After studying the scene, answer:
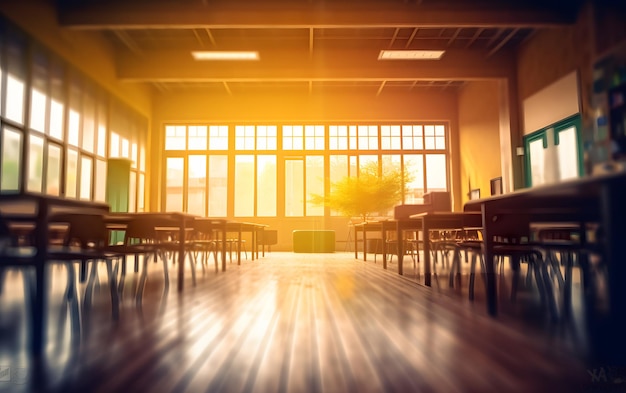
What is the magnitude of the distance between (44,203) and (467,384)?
2093 mm

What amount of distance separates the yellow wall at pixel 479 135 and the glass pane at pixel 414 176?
3.97 ft

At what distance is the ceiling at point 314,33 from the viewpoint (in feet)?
23.5

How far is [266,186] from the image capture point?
12.7 m

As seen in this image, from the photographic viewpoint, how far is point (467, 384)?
141 cm

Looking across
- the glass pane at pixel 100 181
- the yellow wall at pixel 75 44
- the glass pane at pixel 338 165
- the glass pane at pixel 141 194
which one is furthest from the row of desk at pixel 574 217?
the glass pane at pixel 141 194

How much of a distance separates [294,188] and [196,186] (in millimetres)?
3074

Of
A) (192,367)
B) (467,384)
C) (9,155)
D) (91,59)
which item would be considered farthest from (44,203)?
(91,59)

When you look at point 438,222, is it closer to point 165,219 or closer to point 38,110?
point 165,219

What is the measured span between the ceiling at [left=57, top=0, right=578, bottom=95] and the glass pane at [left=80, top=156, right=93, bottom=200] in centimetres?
229

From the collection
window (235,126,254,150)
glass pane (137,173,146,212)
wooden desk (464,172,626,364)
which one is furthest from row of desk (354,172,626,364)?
window (235,126,254,150)

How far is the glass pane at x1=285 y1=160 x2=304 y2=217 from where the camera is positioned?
12.7 metres

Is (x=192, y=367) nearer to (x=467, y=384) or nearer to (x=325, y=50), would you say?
(x=467, y=384)

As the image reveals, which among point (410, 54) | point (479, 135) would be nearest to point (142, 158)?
point (410, 54)

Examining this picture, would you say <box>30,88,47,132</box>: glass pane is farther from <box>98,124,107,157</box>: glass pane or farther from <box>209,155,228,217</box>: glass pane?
<box>209,155,228,217</box>: glass pane
